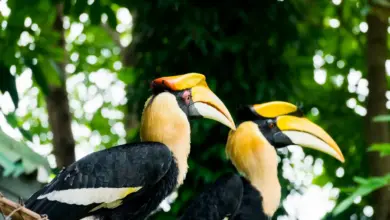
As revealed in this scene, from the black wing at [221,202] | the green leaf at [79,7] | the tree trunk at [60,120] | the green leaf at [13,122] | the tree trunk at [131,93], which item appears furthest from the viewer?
the tree trunk at [60,120]

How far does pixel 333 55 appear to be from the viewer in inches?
213

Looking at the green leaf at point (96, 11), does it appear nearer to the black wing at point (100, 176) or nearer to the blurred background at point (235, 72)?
the blurred background at point (235, 72)

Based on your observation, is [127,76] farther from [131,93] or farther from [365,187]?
[365,187]

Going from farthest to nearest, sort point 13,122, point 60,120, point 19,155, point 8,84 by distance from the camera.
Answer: point 60,120 < point 8,84 < point 13,122 < point 19,155

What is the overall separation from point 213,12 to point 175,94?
62.4 inches

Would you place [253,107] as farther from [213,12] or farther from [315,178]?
[315,178]

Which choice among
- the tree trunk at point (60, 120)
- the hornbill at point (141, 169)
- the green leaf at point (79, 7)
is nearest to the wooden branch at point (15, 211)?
the hornbill at point (141, 169)

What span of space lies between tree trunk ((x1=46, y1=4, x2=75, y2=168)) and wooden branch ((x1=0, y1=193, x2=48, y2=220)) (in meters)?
3.07

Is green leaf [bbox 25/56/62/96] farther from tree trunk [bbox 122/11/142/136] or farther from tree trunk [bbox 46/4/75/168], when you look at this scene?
tree trunk [bbox 46/4/75/168]

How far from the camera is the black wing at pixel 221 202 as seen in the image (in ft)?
8.98

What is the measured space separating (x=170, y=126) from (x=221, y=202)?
1.28 ft

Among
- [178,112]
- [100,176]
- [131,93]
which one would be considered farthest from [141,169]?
[131,93]

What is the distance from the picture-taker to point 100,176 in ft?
7.80

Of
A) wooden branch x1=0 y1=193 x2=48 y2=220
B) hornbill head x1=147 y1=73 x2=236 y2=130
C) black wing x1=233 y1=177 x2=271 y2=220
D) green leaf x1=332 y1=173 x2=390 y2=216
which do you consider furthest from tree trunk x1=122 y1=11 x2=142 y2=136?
wooden branch x1=0 y1=193 x2=48 y2=220
